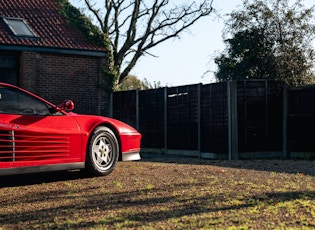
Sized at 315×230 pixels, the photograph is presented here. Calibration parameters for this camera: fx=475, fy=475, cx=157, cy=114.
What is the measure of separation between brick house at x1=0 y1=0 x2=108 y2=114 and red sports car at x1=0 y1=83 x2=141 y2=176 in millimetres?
8190

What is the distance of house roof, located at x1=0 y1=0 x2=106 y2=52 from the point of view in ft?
49.5

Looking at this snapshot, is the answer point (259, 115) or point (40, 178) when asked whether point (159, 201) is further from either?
point (259, 115)

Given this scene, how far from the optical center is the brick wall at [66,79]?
49.4ft

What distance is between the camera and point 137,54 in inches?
968

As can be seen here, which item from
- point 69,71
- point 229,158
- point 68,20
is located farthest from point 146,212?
point 68,20

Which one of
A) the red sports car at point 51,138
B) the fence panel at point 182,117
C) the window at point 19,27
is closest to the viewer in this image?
the red sports car at point 51,138

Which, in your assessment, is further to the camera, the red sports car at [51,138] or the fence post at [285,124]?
the fence post at [285,124]

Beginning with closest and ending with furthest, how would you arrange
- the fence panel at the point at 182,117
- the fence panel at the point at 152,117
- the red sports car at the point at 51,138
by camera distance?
the red sports car at the point at 51,138
the fence panel at the point at 182,117
the fence panel at the point at 152,117

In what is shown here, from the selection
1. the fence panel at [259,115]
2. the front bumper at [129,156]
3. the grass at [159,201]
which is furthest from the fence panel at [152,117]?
the grass at [159,201]

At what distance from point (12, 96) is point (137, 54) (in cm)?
1836

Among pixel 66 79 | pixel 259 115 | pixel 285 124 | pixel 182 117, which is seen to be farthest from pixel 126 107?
pixel 285 124

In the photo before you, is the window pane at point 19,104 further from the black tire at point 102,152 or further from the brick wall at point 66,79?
the brick wall at point 66,79

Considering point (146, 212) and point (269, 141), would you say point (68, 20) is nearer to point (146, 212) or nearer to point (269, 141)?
point (269, 141)

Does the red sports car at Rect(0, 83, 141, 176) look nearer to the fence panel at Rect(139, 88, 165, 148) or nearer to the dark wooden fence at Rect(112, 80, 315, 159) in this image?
the dark wooden fence at Rect(112, 80, 315, 159)
